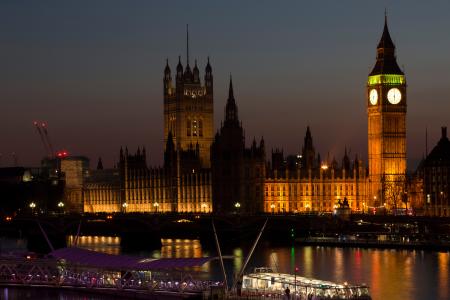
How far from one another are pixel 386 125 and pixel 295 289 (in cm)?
8604

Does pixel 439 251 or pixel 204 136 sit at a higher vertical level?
pixel 204 136

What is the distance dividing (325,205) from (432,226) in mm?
33940

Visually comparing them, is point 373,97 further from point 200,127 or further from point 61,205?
point 61,205

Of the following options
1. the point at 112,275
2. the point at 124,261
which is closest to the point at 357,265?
the point at 112,275

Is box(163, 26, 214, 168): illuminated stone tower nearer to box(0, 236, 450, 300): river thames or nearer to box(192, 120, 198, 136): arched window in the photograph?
box(192, 120, 198, 136): arched window

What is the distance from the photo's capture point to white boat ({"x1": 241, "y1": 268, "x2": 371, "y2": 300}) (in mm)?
75188

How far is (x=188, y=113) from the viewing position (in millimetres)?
195375

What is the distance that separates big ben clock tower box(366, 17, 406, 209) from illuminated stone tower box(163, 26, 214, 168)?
35849 millimetres

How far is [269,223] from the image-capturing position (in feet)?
462

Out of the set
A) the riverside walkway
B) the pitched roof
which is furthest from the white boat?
the pitched roof

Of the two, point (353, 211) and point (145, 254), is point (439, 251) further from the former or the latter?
point (353, 211)

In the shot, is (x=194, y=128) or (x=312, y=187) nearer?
(x=312, y=187)

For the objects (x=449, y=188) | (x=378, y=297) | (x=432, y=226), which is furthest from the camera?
(x=449, y=188)

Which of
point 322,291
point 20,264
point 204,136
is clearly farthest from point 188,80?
point 322,291
